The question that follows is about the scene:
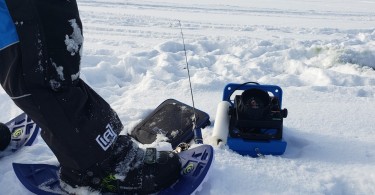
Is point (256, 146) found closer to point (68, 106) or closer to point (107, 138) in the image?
point (107, 138)

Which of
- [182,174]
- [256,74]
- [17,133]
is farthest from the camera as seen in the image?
[256,74]

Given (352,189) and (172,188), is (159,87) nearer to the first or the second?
(172,188)

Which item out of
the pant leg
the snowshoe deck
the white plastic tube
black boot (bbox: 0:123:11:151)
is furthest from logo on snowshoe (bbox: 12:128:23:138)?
the white plastic tube

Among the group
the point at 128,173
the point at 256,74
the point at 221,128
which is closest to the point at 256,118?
the point at 221,128

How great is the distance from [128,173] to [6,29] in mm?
742

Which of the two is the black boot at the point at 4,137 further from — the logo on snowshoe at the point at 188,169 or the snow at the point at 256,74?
the logo on snowshoe at the point at 188,169

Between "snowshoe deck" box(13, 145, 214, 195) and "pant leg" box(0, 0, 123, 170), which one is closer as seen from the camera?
"pant leg" box(0, 0, 123, 170)

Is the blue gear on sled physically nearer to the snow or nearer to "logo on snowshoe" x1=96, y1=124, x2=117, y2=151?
the snow

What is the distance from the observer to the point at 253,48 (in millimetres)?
4520

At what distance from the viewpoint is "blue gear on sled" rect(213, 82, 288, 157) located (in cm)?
192

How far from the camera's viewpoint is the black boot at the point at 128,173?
1.54 m

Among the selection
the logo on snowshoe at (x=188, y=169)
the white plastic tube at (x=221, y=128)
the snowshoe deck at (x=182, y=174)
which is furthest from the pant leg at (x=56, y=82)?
the white plastic tube at (x=221, y=128)

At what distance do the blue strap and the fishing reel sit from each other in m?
1.16

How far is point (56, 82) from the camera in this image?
131 cm
